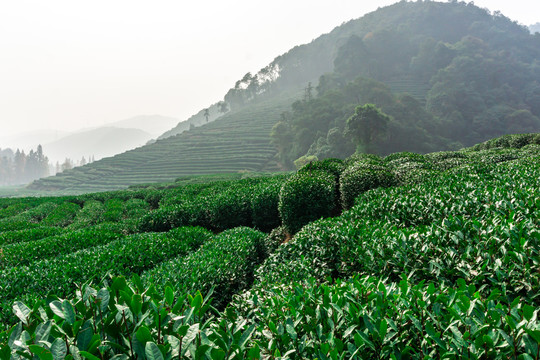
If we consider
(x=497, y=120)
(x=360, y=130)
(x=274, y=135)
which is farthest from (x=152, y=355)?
(x=497, y=120)

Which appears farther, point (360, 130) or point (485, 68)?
point (485, 68)

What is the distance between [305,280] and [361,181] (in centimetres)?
705

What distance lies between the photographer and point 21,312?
147cm

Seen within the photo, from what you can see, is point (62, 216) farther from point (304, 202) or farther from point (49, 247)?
point (304, 202)

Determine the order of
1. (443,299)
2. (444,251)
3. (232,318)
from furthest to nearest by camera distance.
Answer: (444,251) < (443,299) < (232,318)

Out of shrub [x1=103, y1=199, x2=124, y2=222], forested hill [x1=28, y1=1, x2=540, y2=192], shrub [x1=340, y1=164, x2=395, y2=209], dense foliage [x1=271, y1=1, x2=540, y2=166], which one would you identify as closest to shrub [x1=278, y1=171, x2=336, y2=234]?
shrub [x1=340, y1=164, x2=395, y2=209]

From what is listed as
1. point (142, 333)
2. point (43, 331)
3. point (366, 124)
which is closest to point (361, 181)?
point (142, 333)

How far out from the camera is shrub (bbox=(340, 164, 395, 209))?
9.35 m

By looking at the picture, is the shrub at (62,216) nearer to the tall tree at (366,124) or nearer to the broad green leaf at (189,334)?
the broad green leaf at (189,334)

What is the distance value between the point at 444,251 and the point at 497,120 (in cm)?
8078

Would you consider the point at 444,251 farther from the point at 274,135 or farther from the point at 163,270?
the point at 274,135

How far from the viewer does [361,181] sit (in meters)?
9.41

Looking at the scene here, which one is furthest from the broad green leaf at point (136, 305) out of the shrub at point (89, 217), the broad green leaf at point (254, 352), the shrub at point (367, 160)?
the shrub at point (89, 217)

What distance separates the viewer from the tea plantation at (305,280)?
5.04 feet
